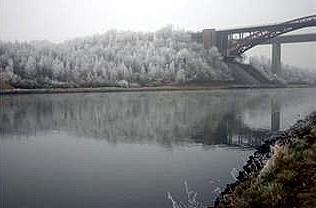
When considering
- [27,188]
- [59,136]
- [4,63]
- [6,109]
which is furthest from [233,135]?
[4,63]

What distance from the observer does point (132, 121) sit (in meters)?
11.8

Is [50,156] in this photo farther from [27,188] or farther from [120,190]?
[120,190]

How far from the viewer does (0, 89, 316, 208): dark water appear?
540cm

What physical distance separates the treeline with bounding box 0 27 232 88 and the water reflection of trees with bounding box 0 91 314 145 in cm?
587

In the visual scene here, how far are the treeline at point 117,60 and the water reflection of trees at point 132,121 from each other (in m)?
5.87

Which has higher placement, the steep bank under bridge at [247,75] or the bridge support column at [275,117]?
the steep bank under bridge at [247,75]

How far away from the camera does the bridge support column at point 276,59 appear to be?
2725 centimetres

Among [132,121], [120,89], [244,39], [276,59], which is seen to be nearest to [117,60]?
[120,89]

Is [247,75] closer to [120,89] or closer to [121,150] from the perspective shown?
[120,89]

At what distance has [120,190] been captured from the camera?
539cm

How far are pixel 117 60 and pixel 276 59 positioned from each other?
8922mm

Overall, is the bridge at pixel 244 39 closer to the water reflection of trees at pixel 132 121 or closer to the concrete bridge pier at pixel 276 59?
the concrete bridge pier at pixel 276 59

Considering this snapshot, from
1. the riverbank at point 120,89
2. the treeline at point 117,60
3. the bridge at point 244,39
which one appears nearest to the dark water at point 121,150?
the riverbank at point 120,89

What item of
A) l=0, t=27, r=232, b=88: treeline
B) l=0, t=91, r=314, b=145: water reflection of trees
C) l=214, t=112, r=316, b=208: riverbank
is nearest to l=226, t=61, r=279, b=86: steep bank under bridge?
l=0, t=27, r=232, b=88: treeline
